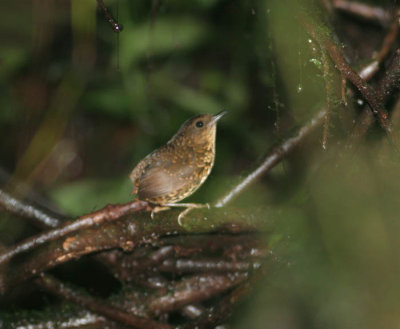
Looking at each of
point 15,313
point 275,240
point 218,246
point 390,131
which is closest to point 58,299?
point 15,313

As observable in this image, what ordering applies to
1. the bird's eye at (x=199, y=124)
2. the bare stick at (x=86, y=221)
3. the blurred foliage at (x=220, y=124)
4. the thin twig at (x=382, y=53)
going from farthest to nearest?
the thin twig at (x=382, y=53), the bird's eye at (x=199, y=124), the bare stick at (x=86, y=221), the blurred foliage at (x=220, y=124)

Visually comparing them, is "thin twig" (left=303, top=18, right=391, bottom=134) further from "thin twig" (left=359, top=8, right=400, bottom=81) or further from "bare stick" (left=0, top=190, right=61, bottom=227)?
"bare stick" (left=0, top=190, right=61, bottom=227)

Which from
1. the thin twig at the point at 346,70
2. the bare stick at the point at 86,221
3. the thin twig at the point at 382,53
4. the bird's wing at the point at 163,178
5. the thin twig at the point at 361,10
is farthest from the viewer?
the thin twig at the point at 361,10

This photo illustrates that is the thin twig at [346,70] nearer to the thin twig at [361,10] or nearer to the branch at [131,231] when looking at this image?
the branch at [131,231]

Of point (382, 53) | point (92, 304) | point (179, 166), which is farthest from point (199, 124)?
point (382, 53)

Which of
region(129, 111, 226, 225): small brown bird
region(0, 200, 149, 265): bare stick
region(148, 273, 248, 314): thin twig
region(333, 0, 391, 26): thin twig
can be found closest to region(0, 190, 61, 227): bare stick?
region(0, 200, 149, 265): bare stick

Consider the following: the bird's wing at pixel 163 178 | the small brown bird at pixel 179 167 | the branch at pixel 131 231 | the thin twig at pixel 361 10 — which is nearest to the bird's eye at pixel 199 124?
the small brown bird at pixel 179 167

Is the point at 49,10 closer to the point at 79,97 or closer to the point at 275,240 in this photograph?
the point at 79,97

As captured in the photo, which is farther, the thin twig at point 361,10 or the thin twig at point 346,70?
the thin twig at point 361,10
